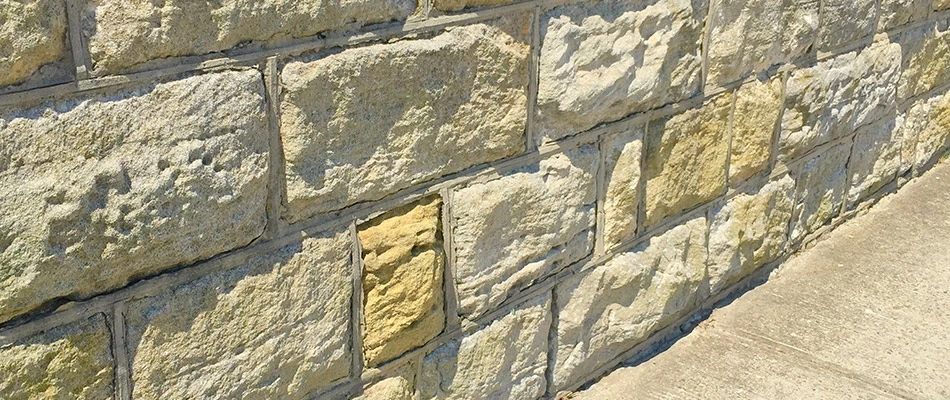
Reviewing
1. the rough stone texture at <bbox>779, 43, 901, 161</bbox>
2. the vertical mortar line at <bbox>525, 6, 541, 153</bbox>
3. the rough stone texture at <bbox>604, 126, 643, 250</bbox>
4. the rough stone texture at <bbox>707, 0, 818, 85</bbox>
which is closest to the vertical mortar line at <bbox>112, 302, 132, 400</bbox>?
the vertical mortar line at <bbox>525, 6, 541, 153</bbox>

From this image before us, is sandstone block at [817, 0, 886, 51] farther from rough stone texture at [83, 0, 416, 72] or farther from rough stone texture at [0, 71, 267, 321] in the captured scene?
rough stone texture at [0, 71, 267, 321]

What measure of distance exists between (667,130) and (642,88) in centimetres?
Result: 27

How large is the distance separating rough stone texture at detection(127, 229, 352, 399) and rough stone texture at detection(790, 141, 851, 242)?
2381 mm

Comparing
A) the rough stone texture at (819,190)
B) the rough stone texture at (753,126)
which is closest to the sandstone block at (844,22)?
the rough stone texture at (753,126)

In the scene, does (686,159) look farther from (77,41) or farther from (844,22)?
(77,41)

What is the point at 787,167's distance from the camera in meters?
3.84

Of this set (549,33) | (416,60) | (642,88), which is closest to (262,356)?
(416,60)

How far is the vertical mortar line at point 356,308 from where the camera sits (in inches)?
88.0

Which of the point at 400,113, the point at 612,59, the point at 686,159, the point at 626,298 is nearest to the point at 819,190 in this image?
the point at 686,159

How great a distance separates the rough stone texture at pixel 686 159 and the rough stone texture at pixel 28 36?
72.9 inches

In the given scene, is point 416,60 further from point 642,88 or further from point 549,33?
point 642,88

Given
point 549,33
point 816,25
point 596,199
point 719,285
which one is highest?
point 549,33

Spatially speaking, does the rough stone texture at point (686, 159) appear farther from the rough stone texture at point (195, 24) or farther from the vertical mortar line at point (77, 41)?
the vertical mortar line at point (77, 41)

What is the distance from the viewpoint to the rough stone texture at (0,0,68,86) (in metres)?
1.54
